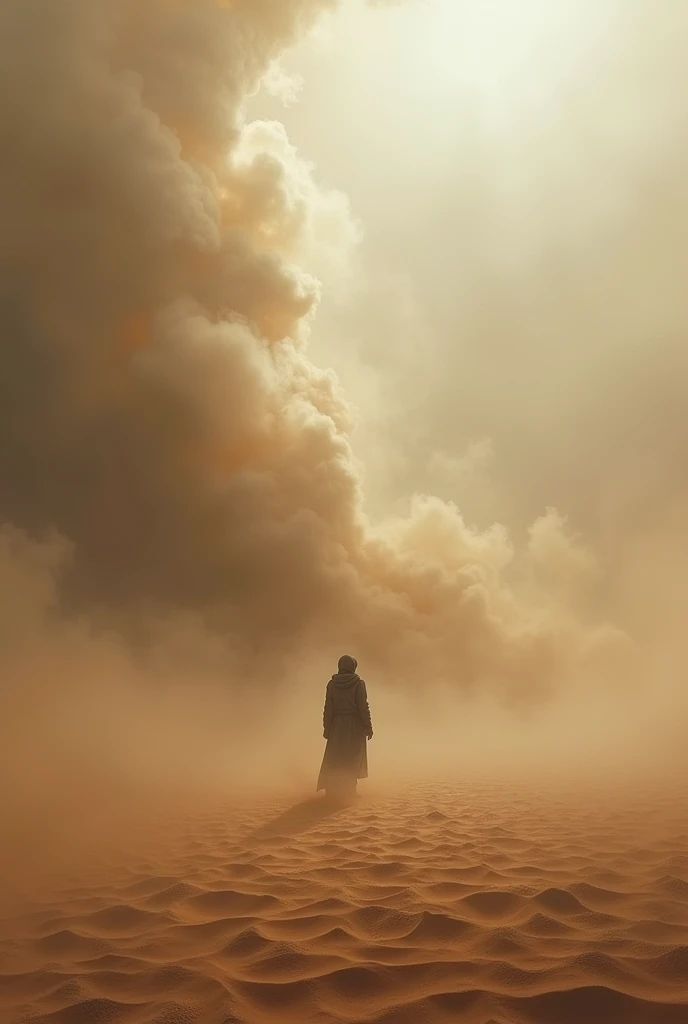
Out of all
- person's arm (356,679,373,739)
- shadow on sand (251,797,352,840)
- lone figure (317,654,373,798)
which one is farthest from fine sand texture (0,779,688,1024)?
person's arm (356,679,373,739)

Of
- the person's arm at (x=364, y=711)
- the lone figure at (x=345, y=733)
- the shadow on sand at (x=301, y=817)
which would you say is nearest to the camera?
the shadow on sand at (x=301, y=817)

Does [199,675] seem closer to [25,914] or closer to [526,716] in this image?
[526,716]

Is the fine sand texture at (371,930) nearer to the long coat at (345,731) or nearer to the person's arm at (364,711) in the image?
the long coat at (345,731)

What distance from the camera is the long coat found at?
9279mm

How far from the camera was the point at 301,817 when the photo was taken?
715 centimetres

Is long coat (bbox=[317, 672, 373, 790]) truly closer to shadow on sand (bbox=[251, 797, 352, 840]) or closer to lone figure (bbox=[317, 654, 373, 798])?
lone figure (bbox=[317, 654, 373, 798])

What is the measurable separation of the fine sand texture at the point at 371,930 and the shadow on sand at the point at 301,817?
311mm

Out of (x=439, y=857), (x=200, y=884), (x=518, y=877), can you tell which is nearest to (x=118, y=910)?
(x=200, y=884)

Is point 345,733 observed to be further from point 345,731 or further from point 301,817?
point 301,817

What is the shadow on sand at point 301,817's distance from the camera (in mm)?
6156

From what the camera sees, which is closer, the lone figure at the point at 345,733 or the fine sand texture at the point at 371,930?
the fine sand texture at the point at 371,930

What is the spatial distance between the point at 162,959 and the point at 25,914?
5.85 ft

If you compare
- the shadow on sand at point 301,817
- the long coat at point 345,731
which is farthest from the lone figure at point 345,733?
the shadow on sand at point 301,817

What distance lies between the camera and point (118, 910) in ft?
12.6
